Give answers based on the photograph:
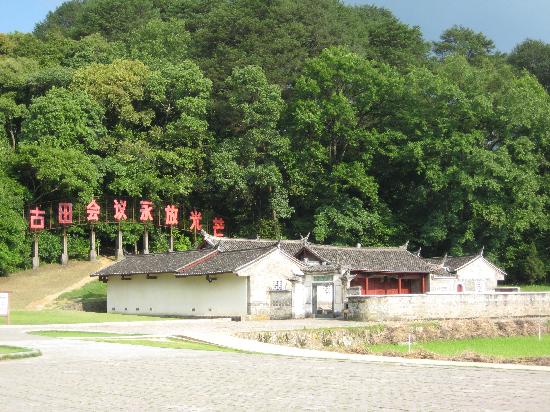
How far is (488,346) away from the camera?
31688mm

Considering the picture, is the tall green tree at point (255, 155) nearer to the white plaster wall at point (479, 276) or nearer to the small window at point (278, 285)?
the white plaster wall at point (479, 276)

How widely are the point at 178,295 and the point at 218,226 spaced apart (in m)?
19.2

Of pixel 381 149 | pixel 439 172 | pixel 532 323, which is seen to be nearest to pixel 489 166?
pixel 439 172

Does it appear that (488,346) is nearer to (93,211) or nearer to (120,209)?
(120,209)

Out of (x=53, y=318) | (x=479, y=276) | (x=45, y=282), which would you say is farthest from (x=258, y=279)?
(x=45, y=282)

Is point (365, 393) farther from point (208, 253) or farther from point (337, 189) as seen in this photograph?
point (337, 189)

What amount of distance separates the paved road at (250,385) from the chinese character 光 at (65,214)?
40.0m

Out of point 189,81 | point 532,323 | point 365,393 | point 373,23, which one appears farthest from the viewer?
point 373,23

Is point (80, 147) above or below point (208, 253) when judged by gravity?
above

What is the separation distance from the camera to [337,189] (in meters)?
59.7

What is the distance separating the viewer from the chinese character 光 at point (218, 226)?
208ft

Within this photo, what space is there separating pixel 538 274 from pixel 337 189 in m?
16.1

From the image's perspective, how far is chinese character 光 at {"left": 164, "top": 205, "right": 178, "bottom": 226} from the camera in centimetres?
6181

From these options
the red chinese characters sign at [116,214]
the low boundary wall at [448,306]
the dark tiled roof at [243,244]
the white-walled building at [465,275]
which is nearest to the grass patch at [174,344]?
the low boundary wall at [448,306]
